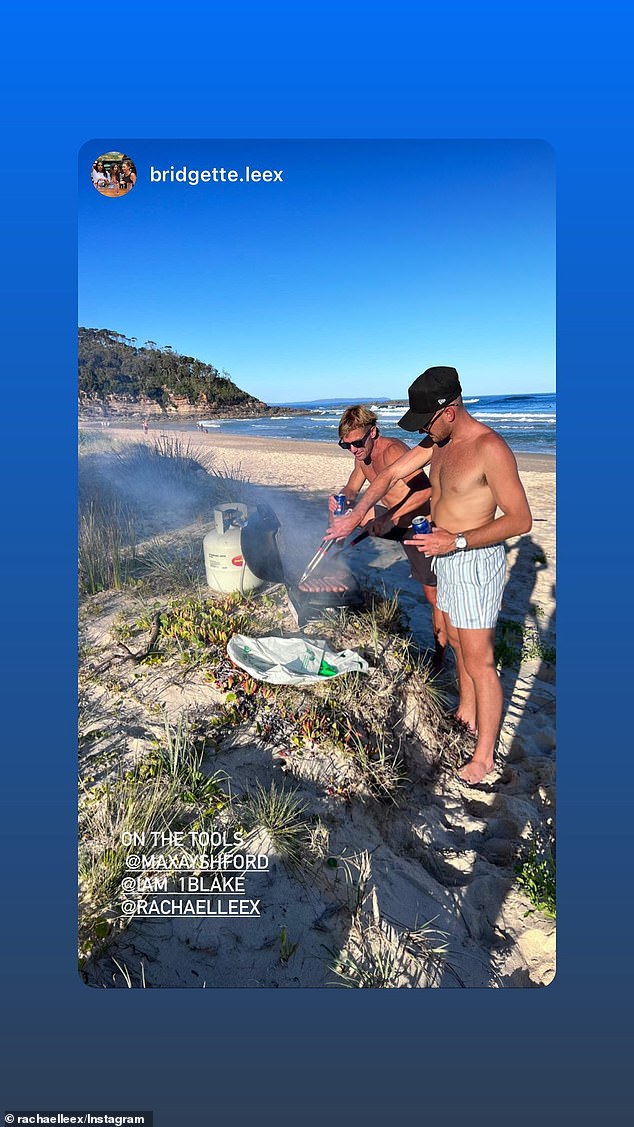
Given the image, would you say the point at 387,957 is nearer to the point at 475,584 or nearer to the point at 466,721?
the point at 466,721

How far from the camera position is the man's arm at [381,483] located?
4238 mm

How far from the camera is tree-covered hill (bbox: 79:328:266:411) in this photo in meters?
3.07

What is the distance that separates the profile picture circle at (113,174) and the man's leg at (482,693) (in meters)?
2.90

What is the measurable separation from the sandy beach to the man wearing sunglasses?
36 cm

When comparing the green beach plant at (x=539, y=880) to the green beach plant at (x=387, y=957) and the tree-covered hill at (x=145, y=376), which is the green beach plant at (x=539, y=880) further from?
the tree-covered hill at (x=145, y=376)

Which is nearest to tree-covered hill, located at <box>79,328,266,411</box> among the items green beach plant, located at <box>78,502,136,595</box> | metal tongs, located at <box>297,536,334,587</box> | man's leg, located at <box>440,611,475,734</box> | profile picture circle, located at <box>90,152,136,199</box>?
profile picture circle, located at <box>90,152,136,199</box>

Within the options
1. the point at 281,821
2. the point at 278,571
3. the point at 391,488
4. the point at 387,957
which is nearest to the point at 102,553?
the point at 278,571

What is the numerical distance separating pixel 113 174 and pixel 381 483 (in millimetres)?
2415

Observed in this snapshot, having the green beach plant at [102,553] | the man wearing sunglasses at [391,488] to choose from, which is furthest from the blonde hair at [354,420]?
the green beach plant at [102,553]

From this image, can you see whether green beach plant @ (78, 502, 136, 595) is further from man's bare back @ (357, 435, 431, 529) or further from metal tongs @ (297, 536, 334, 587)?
man's bare back @ (357, 435, 431, 529)

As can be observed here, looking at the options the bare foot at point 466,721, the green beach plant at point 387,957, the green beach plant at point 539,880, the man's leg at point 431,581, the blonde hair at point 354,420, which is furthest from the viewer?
the blonde hair at point 354,420

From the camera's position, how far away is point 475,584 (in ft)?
12.4

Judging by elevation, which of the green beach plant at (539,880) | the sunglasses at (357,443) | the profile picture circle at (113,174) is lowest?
the green beach plant at (539,880)

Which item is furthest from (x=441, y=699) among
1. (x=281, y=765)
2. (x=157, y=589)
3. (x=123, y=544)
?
(x=123, y=544)
